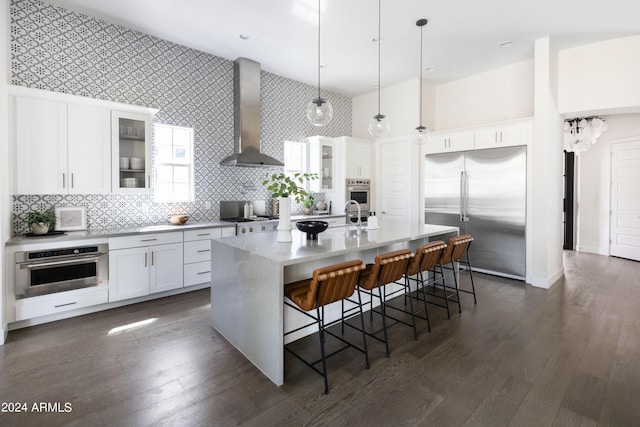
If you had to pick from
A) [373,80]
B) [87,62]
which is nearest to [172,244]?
[87,62]

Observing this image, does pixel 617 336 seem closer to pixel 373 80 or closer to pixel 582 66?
pixel 582 66

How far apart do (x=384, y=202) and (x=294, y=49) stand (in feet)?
10.9

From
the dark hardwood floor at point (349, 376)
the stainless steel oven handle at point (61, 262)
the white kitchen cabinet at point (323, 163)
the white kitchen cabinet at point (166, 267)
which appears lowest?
the dark hardwood floor at point (349, 376)

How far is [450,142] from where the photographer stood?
5.43 m

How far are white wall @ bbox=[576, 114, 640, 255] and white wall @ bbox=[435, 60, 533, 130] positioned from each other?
2889 millimetres

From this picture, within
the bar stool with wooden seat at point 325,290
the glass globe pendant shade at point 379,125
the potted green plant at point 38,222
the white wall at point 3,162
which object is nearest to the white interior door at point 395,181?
the glass globe pendant shade at point 379,125

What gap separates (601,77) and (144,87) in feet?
20.5

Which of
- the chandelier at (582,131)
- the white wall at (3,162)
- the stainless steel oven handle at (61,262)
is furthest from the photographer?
the chandelier at (582,131)

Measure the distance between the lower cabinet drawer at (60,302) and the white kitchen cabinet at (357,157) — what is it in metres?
4.34

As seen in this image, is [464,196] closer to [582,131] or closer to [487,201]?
[487,201]

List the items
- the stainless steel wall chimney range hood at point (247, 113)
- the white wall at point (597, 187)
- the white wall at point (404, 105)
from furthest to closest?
the white wall at point (597, 187) < the white wall at point (404, 105) < the stainless steel wall chimney range hood at point (247, 113)

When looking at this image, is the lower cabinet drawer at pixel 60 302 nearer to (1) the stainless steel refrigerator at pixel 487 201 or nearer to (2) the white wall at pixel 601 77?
(1) the stainless steel refrigerator at pixel 487 201

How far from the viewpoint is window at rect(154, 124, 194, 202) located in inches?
179

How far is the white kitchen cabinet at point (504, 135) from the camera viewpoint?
15.2 feet
